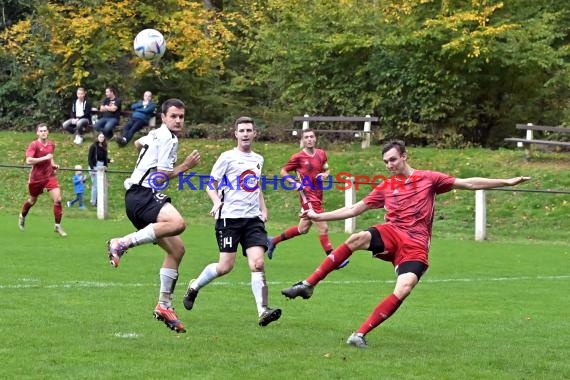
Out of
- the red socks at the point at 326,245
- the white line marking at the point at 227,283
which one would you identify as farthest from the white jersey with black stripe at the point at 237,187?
the red socks at the point at 326,245

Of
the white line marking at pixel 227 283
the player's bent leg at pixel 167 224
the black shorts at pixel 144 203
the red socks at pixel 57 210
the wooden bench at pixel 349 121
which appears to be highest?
the wooden bench at pixel 349 121

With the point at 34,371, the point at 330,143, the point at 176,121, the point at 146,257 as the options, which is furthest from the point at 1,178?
the point at 34,371

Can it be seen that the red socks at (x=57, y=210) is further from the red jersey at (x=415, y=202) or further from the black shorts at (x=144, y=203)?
the red jersey at (x=415, y=202)

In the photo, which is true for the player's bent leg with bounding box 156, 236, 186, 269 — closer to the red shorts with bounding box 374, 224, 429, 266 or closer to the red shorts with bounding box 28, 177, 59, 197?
the red shorts with bounding box 374, 224, 429, 266

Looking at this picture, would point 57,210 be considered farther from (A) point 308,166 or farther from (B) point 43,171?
(A) point 308,166

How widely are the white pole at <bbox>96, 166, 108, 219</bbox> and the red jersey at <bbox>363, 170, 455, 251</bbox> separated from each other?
50.6ft

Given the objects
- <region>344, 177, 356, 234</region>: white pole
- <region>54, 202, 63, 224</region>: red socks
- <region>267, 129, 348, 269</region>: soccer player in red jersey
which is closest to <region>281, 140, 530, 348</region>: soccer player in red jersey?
<region>267, 129, 348, 269</region>: soccer player in red jersey

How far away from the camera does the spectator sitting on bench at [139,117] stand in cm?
2950

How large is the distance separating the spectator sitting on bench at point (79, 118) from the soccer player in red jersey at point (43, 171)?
10.3 m

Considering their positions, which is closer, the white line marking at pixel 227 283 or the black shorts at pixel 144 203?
the black shorts at pixel 144 203

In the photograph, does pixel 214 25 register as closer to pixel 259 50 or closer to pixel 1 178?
pixel 259 50

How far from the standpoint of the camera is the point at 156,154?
32.4 feet

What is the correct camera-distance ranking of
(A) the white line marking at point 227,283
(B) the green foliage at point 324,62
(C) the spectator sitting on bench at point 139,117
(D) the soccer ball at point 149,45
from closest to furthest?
1. (A) the white line marking at point 227,283
2. (D) the soccer ball at point 149,45
3. (C) the spectator sitting on bench at point 139,117
4. (B) the green foliage at point 324,62

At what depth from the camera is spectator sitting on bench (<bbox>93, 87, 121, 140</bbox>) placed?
94.6 feet
